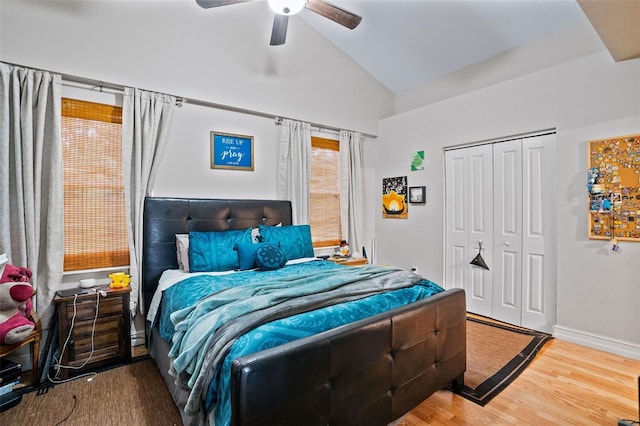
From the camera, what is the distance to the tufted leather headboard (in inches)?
115

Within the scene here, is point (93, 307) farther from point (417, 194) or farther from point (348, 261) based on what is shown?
point (417, 194)

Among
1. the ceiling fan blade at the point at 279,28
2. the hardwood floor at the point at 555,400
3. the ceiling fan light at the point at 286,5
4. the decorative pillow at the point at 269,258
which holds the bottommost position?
the hardwood floor at the point at 555,400

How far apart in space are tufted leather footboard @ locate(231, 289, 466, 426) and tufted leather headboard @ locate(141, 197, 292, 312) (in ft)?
6.90

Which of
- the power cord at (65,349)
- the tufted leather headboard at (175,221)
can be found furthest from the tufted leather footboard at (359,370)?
the tufted leather headboard at (175,221)

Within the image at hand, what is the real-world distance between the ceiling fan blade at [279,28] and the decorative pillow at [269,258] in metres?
1.90

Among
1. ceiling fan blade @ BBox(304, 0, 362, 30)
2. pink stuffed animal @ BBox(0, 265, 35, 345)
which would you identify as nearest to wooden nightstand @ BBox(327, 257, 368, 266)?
ceiling fan blade @ BBox(304, 0, 362, 30)

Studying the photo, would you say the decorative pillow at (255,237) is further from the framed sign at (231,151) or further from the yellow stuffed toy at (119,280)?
the yellow stuffed toy at (119,280)

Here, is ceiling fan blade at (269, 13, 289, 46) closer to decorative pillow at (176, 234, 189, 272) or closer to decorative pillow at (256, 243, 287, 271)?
decorative pillow at (256, 243, 287, 271)

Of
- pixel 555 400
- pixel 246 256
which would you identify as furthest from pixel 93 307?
pixel 555 400

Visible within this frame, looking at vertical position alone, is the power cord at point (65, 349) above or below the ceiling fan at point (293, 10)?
below

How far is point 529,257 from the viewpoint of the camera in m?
3.29

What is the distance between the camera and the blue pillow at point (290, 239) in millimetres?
3273

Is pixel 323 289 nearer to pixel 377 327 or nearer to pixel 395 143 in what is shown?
pixel 377 327

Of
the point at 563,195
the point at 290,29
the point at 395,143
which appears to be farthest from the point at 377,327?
the point at 290,29
